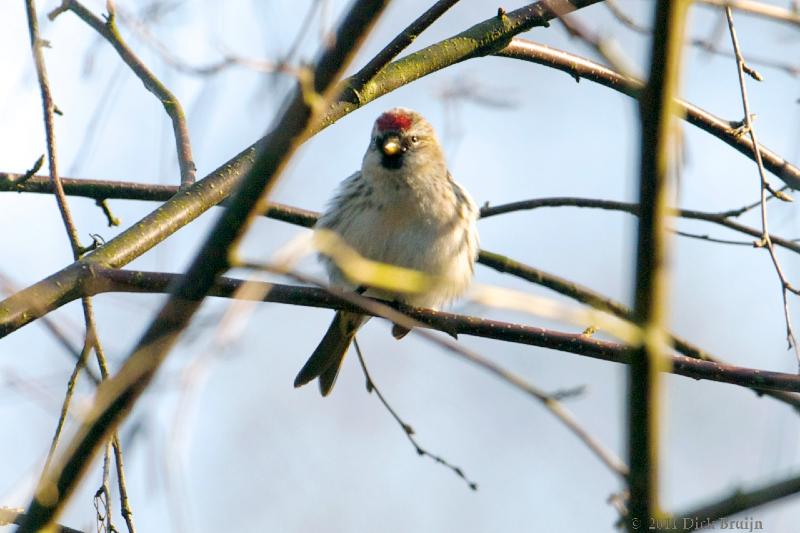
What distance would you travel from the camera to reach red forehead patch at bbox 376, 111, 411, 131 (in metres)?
4.98

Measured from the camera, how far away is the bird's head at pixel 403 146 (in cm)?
479

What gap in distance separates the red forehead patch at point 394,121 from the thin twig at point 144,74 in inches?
47.2

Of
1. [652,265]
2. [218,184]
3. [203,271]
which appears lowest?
[652,265]

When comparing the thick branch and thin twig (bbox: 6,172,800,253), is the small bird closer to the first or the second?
thin twig (bbox: 6,172,800,253)

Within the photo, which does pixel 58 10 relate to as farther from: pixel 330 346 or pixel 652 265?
pixel 652 265

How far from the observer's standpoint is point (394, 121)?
502 centimetres

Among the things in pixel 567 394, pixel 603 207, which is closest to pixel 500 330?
pixel 567 394

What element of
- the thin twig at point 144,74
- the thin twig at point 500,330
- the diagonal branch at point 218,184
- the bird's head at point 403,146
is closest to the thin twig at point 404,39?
the diagonal branch at point 218,184

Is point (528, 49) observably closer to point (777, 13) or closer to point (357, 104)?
point (357, 104)

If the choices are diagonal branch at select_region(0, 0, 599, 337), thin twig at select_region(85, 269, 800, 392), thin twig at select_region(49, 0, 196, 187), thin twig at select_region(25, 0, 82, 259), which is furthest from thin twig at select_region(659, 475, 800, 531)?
thin twig at select_region(49, 0, 196, 187)

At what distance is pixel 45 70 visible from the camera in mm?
3191

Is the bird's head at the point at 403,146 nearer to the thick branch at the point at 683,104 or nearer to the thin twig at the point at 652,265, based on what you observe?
the thick branch at the point at 683,104

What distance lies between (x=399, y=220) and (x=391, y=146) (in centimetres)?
42

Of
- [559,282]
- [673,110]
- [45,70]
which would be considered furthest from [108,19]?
[673,110]
